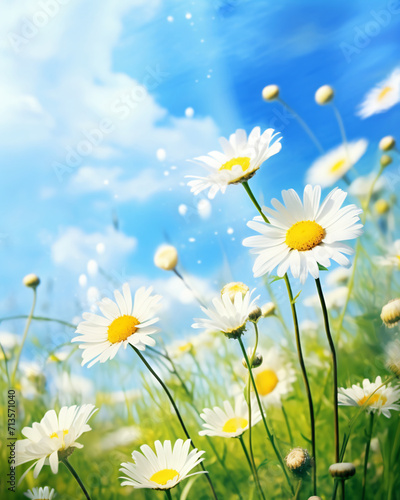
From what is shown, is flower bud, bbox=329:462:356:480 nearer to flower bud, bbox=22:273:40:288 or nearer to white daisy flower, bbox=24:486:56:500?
white daisy flower, bbox=24:486:56:500

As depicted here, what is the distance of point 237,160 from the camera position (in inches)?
18.4

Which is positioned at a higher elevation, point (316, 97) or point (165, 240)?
point (316, 97)

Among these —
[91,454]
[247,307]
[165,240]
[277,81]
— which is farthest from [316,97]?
[91,454]

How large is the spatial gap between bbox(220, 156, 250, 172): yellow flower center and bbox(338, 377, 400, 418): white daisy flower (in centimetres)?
23

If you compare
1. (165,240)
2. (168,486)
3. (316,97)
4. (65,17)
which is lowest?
(168,486)

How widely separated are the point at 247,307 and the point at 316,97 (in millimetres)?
435

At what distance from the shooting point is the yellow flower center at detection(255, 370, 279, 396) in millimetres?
567

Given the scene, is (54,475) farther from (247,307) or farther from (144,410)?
(247,307)

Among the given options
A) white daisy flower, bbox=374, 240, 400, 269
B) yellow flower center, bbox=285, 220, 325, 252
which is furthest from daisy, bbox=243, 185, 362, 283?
white daisy flower, bbox=374, 240, 400, 269

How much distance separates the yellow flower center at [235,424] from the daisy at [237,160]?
0.21 m

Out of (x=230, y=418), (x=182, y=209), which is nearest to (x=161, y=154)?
(x=182, y=209)

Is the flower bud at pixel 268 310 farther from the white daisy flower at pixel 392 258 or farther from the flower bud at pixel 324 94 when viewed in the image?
the flower bud at pixel 324 94

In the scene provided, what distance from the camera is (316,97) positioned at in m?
0.75

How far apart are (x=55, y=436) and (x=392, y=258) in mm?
444
